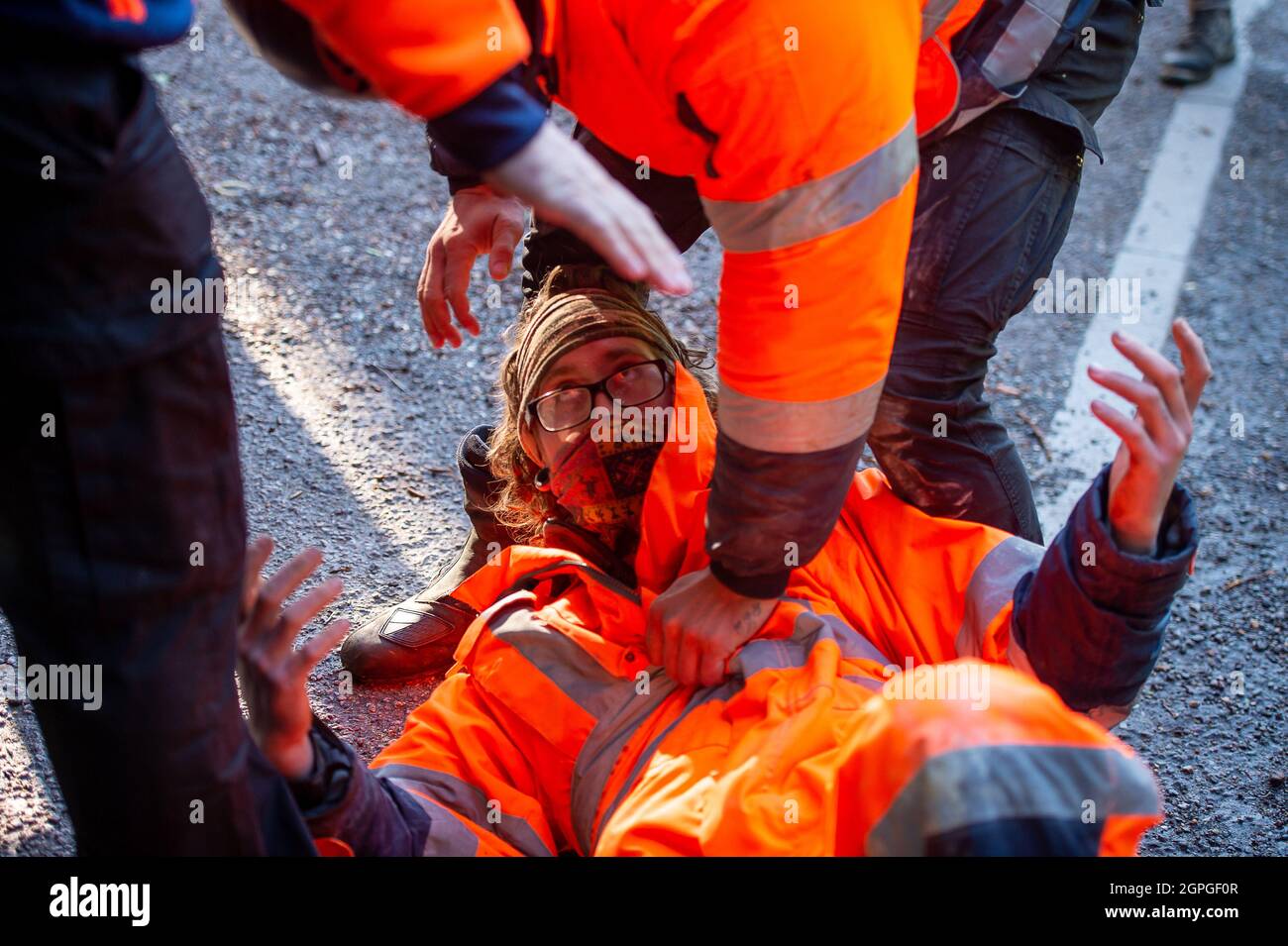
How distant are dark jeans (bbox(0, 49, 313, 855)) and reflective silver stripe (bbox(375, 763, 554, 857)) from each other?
1.82ft

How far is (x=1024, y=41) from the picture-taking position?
2047 millimetres

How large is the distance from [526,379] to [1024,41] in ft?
3.40

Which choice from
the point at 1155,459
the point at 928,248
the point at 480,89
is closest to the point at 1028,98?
the point at 928,248

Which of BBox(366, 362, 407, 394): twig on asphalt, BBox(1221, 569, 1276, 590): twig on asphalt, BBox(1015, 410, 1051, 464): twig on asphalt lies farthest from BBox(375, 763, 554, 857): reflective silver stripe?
BBox(1015, 410, 1051, 464): twig on asphalt

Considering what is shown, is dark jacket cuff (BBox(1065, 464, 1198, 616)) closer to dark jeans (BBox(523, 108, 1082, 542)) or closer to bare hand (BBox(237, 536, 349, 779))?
dark jeans (BBox(523, 108, 1082, 542))

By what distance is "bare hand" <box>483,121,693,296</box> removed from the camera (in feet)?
4.09

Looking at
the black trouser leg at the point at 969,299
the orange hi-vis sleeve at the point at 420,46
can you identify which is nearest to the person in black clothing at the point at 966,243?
the black trouser leg at the point at 969,299

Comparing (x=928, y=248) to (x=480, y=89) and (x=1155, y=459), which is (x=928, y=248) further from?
(x=480, y=89)

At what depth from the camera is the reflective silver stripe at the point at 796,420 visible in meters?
1.67

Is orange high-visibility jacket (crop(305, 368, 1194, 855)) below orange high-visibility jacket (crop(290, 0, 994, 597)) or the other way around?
below

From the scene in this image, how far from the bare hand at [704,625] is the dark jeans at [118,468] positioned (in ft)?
2.43

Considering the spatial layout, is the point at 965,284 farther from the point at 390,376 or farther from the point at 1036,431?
the point at 390,376

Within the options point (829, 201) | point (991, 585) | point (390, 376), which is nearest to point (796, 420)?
point (829, 201)

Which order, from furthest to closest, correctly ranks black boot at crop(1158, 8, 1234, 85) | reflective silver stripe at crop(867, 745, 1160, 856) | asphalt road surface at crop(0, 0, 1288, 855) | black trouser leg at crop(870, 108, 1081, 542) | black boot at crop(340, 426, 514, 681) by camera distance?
black boot at crop(1158, 8, 1234, 85)
black boot at crop(340, 426, 514, 681)
asphalt road surface at crop(0, 0, 1288, 855)
black trouser leg at crop(870, 108, 1081, 542)
reflective silver stripe at crop(867, 745, 1160, 856)
